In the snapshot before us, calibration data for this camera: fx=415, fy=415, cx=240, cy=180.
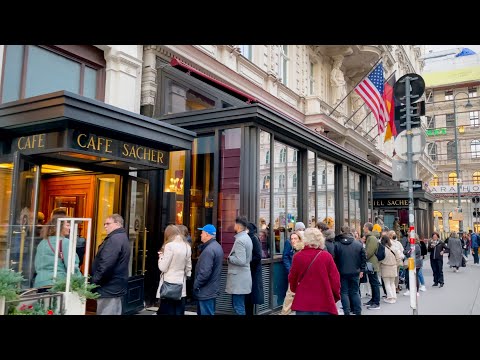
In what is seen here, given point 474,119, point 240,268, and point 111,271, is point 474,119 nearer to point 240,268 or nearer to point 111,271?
point 240,268

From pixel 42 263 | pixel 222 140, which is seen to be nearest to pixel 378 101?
pixel 222 140

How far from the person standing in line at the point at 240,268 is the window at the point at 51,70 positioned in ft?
14.2

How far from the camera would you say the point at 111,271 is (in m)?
5.42

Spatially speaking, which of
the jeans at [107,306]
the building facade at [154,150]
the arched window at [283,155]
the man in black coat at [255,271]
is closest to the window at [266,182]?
the building facade at [154,150]

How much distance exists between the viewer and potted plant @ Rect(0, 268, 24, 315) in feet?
13.2

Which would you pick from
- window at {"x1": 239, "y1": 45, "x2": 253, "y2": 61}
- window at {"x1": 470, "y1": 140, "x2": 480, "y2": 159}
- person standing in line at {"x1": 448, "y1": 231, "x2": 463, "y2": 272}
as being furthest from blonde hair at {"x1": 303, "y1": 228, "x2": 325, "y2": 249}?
window at {"x1": 470, "y1": 140, "x2": 480, "y2": 159}

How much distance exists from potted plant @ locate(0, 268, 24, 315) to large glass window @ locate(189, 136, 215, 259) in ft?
16.1

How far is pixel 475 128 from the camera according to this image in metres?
53.2

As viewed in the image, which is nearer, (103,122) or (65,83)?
(103,122)

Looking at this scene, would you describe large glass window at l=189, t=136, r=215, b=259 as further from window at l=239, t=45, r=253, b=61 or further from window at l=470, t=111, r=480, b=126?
window at l=470, t=111, r=480, b=126

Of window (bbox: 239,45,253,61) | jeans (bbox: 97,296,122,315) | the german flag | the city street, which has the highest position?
window (bbox: 239,45,253,61)

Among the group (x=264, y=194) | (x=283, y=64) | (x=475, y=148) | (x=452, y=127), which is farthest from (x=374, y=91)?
(x=475, y=148)
